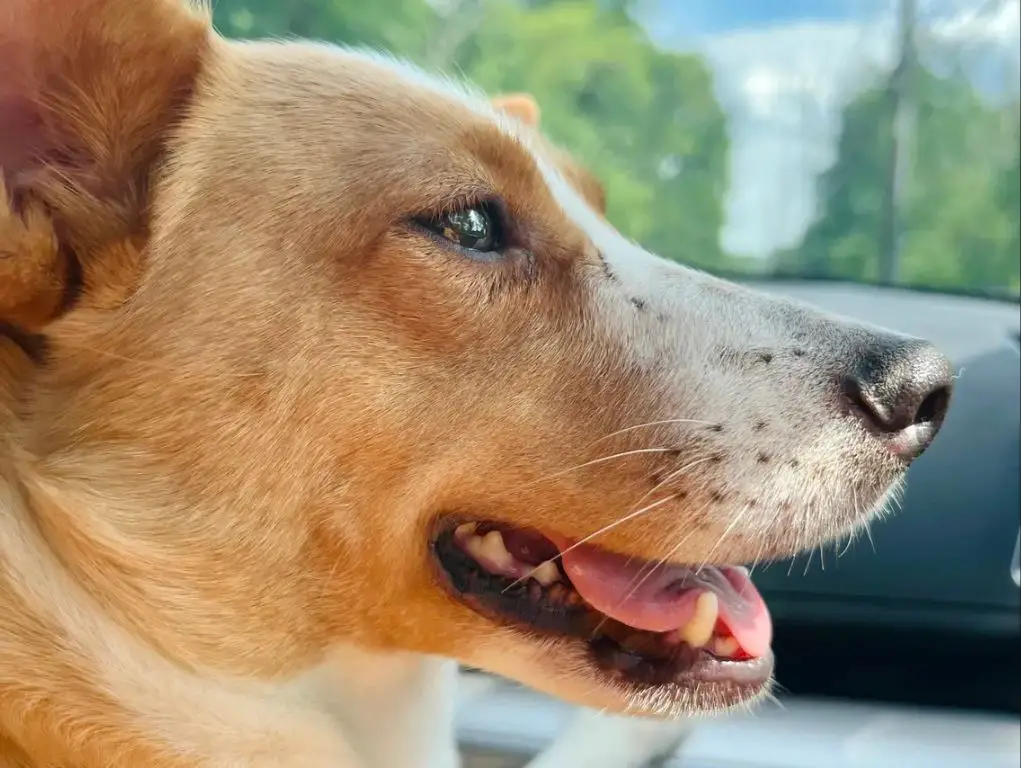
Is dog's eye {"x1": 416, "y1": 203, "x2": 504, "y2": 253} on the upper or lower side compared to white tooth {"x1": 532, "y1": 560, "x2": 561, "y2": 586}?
upper

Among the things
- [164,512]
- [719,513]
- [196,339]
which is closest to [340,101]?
[196,339]

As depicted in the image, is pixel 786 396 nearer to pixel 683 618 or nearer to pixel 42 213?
pixel 683 618

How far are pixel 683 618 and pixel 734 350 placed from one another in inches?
11.5

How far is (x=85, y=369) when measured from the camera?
1006mm

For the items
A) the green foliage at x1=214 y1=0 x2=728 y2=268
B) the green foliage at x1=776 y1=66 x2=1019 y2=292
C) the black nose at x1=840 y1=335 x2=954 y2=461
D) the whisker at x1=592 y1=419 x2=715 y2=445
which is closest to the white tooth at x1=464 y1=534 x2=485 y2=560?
the whisker at x1=592 y1=419 x2=715 y2=445

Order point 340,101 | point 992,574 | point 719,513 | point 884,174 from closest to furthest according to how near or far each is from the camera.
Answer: point 719,513 → point 340,101 → point 992,574 → point 884,174

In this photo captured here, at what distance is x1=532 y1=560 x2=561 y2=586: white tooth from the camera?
106cm

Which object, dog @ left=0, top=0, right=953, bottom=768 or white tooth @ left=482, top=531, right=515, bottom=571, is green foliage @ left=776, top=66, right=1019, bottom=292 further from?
white tooth @ left=482, top=531, right=515, bottom=571

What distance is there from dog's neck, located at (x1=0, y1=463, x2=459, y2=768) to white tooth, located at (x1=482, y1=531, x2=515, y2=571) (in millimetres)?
176

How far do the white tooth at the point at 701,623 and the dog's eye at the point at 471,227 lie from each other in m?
0.45

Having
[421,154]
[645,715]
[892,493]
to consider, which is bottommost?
[645,715]

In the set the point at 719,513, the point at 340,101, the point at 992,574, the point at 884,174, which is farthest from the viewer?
the point at 884,174

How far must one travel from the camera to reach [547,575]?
3.49 ft

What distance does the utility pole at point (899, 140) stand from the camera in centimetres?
190
